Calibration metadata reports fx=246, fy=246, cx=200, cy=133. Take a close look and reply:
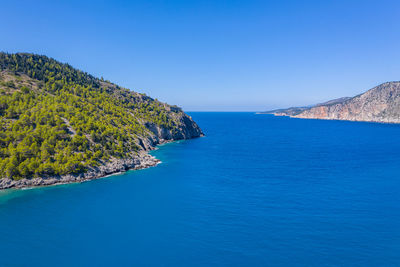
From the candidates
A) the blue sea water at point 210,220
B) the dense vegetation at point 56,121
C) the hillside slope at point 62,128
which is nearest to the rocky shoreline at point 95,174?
the hillside slope at point 62,128

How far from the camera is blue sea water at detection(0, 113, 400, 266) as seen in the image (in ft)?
115

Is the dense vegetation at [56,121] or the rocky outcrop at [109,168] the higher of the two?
the dense vegetation at [56,121]

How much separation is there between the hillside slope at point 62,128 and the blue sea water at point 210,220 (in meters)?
6.84

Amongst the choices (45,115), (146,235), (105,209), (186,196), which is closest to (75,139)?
(45,115)

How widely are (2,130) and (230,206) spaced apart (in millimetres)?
73610

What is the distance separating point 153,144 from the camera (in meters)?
124

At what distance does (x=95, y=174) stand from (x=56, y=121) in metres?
28.1

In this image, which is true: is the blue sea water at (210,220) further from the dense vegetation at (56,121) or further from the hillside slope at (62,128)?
the dense vegetation at (56,121)

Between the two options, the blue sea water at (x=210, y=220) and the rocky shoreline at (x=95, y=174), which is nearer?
the blue sea water at (x=210, y=220)

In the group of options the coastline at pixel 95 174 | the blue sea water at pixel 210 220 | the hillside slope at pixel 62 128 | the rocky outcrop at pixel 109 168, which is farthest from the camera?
the hillside slope at pixel 62 128

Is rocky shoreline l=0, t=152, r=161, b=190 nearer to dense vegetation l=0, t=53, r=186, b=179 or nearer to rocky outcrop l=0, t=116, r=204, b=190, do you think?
rocky outcrop l=0, t=116, r=204, b=190

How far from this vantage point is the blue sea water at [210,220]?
35.0 m

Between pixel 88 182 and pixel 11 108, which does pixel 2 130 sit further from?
pixel 88 182

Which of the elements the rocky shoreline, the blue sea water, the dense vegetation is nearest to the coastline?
the rocky shoreline
